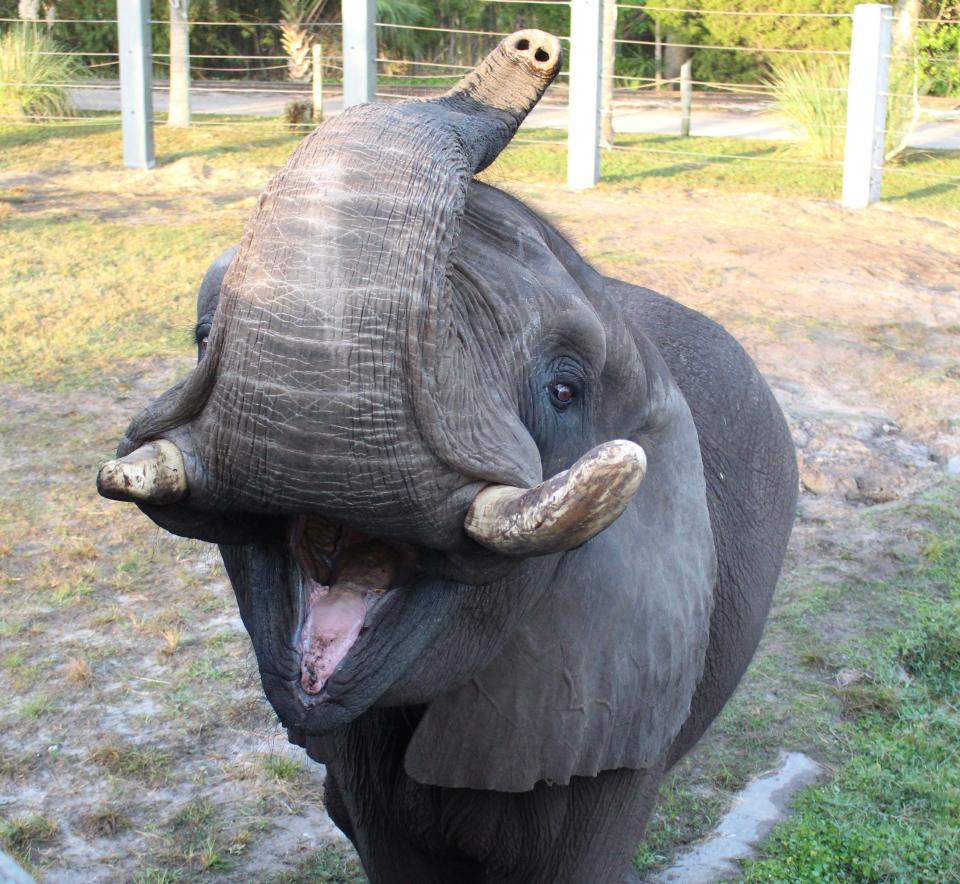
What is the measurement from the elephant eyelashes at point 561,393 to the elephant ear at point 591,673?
30 centimetres

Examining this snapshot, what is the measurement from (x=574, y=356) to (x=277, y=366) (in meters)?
0.67

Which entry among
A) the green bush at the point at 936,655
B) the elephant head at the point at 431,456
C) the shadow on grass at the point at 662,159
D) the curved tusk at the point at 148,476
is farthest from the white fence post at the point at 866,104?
the curved tusk at the point at 148,476

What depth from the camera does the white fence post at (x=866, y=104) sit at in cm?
1284

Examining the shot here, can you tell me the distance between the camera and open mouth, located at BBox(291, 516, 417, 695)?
6.26 feet

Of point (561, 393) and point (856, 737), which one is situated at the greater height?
point (561, 393)

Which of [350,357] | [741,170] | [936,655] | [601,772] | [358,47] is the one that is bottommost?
[936,655]

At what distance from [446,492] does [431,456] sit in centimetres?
6

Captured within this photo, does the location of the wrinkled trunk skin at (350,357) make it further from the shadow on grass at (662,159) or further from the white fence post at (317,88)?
the white fence post at (317,88)

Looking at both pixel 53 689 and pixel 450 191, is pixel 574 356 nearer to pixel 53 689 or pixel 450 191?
pixel 450 191

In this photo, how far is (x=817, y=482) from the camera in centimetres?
685

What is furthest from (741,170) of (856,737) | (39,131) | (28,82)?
(856,737)

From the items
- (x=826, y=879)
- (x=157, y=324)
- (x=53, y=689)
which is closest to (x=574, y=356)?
(x=826, y=879)

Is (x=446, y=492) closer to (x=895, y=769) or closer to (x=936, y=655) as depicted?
(x=895, y=769)

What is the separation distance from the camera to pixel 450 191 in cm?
183
